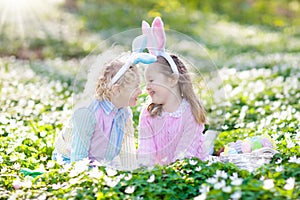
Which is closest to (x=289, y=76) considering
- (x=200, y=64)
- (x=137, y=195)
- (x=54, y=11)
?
(x=200, y=64)

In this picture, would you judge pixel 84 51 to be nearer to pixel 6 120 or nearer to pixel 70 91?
pixel 70 91

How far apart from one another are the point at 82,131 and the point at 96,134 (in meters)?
0.13

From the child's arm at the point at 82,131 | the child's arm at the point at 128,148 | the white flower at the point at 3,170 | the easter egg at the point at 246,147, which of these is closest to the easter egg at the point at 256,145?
the easter egg at the point at 246,147

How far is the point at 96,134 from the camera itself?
4.70m

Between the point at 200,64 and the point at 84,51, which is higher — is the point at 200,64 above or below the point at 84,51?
below

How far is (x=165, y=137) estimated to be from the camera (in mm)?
4691

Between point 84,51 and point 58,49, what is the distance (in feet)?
2.67

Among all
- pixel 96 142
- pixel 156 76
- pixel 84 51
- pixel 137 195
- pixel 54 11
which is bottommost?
pixel 137 195

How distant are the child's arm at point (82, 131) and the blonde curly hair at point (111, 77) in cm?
18

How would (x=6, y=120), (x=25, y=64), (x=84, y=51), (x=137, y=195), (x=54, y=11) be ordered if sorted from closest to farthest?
(x=137, y=195) < (x=6, y=120) < (x=25, y=64) < (x=84, y=51) < (x=54, y=11)

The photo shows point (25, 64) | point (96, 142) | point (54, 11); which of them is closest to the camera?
point (96, 142)

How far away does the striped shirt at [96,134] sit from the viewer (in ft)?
15.2

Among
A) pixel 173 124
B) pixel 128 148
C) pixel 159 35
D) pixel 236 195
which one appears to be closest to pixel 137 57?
pixel 159 35

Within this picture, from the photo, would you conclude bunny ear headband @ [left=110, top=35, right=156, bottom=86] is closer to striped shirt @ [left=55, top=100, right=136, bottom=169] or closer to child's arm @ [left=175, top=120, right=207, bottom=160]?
striped shirt @ [left=55, top=100, right=136, bottom=169]
